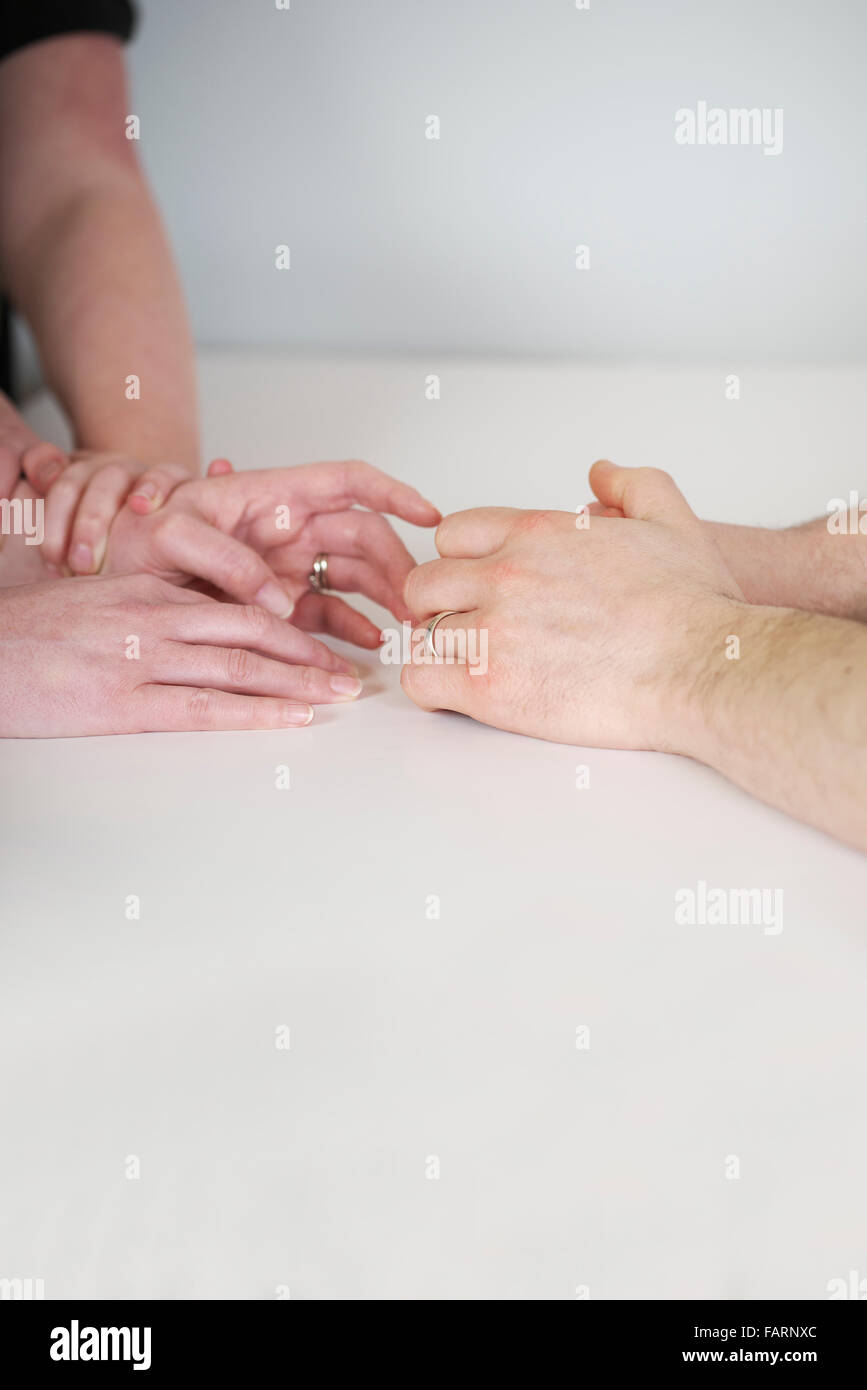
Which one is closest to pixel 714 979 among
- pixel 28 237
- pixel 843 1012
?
pixel 843 1012

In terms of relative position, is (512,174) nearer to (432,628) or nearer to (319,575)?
(319,575)

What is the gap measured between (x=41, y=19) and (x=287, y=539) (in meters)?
1.09

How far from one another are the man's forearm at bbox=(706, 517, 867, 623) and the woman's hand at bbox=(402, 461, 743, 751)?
0.14 meters

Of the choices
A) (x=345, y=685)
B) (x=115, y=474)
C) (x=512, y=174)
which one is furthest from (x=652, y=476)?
(x=512, y=174)

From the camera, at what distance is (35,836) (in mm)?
844

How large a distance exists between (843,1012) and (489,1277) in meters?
0.25

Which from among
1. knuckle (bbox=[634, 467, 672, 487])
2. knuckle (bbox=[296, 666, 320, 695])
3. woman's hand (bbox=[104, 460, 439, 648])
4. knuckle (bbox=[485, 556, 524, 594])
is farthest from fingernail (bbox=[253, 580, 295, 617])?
knuckle (bbox=[634, 467, 672, 487])

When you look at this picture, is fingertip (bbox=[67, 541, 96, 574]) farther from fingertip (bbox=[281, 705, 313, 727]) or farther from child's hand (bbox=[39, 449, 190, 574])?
fingertip (bbox=[281, 705, 313, 727])

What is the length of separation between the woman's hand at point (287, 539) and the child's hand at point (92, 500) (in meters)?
0.01

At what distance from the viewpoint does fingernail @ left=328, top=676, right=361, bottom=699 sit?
3.51 ft

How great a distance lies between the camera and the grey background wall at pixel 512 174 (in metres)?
2.57

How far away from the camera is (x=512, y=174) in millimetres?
2678

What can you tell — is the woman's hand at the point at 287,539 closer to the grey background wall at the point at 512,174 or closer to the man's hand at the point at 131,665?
the man's hand at the point at 131,665

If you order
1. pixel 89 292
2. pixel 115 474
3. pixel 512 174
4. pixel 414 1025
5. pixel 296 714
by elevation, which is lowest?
pixel 414 1025
